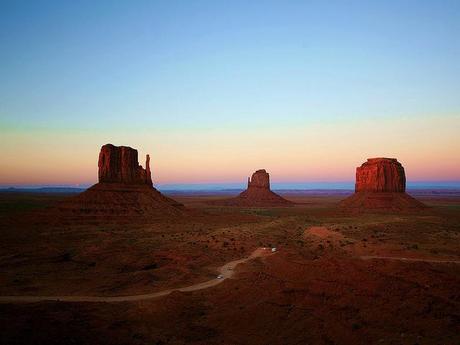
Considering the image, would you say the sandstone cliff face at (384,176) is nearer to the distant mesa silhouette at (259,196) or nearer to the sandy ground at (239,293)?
the distant mesa silhouette at (259,196)

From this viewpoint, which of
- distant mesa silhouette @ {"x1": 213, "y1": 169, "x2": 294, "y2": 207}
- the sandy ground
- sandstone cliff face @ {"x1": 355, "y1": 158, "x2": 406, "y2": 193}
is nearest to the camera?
the sandy ground

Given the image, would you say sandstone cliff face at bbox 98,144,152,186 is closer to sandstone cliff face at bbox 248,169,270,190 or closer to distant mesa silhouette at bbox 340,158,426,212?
distant mesa silhouette at bbox 340,158,426,212

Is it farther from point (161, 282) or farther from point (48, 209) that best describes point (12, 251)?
point (48, 209)

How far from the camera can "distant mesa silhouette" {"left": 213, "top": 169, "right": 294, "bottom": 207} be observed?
131375mm

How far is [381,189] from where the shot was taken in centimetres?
9169

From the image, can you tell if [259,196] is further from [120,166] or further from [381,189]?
[120,166]

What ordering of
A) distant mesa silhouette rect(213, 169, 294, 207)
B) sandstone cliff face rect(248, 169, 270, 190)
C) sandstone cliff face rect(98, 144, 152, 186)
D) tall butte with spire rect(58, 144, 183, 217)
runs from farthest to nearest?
sandstone cliff face rect(248, 169, 270, 190)
distant mesa silhouette rect(213, 169, 294, 207)
sandstone cliff face rect(98, 144, 152, 186)
tall butte with spire rect(58, 144, 183, 217)

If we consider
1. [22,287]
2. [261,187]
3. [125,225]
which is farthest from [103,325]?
[261,187]

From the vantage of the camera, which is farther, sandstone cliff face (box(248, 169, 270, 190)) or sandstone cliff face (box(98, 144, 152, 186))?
sandstone cliff face (box(248, 169, 270, 190))

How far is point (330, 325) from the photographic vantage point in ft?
54.4

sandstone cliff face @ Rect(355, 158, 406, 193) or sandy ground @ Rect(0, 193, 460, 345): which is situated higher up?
sandstone cliff face @ Rect(355, 158, 406, 193)

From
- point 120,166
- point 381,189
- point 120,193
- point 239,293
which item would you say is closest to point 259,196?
point 381,189

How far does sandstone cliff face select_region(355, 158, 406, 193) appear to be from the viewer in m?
91.7

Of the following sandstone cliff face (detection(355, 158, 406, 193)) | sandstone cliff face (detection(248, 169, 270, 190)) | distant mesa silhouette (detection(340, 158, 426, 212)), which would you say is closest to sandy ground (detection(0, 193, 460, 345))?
distant mesa silhouette (detection(340, 158, 426, 212))
